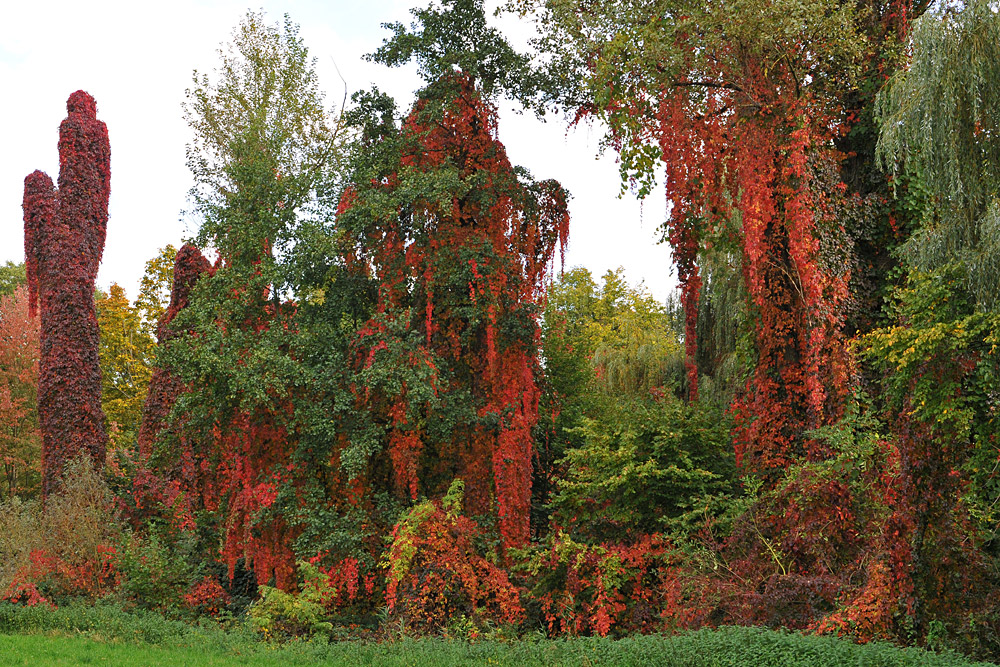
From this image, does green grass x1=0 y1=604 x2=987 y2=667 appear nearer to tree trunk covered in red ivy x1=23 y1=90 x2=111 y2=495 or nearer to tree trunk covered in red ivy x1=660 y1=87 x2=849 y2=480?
tree trunk covered in red ivy x1=660 y1=87 x2=849 y2=480

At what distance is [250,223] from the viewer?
15328mm

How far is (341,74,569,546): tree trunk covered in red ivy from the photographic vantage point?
14703 mm

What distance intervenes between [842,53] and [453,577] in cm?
1036

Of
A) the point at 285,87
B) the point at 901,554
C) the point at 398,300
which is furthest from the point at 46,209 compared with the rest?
the point at 901,554

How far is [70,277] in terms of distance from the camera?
19.7 metres

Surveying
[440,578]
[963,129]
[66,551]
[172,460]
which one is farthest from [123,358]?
[963,129]

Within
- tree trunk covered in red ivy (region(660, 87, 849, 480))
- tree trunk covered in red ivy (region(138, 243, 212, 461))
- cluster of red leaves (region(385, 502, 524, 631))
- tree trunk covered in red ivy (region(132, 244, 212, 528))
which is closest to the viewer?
cluster of red leaves (region(385, 502, 524, 631))

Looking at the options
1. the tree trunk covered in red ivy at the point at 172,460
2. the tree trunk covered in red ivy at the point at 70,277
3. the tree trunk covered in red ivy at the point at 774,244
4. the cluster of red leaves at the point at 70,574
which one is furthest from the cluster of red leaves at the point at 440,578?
the tree trunk covered in red ivy at the point at 70,277

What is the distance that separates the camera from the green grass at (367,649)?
8.59 m

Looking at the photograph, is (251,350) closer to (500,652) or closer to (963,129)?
(500,652)

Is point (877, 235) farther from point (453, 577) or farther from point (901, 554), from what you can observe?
point (453, 577)

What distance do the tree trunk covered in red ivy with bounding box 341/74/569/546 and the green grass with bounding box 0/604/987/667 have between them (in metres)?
3.46

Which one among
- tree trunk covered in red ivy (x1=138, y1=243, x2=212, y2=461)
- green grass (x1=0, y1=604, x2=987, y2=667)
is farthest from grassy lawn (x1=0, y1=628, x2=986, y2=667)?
tree trunk covered in red ivy (x1=138, y1=243, x2=212, y2=461)

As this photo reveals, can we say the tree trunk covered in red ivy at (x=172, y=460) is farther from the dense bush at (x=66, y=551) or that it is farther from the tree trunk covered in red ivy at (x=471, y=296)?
the tree trunk covered in red ivy at (x=471, y=296)
